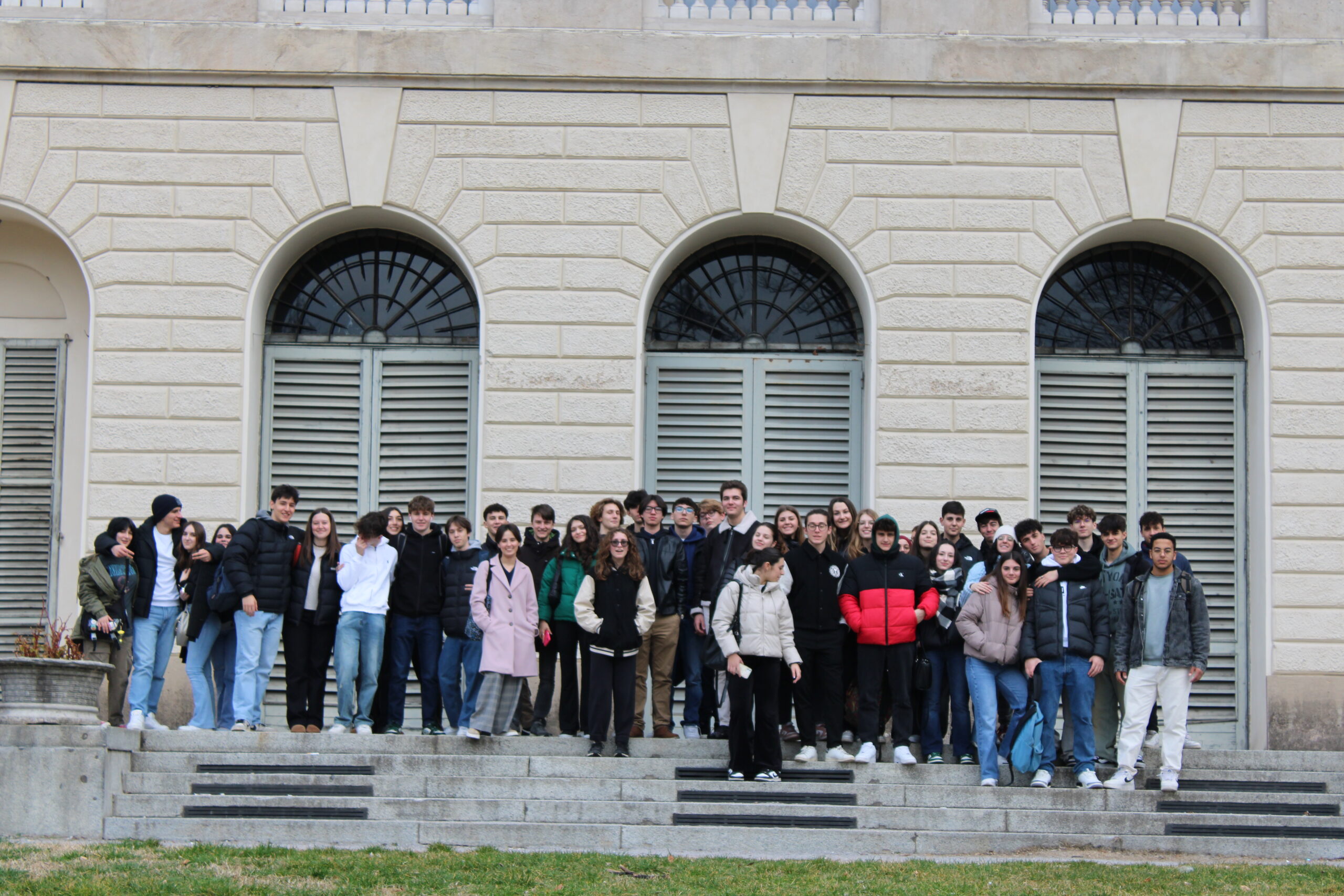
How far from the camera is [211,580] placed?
1242cm

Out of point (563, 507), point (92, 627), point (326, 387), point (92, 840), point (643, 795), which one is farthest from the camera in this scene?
point (326, 387)

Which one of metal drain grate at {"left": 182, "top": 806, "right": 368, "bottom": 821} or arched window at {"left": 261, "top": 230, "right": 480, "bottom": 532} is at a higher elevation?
arched window at {"left": 261, "top": 230, "right": 480, "bottom": 532}

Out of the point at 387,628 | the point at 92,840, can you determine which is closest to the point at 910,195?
the point at 387,628

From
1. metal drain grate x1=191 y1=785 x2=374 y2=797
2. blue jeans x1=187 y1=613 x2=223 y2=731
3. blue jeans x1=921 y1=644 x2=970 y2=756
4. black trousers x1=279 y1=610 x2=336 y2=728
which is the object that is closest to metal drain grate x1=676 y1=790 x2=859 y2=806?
blue jeans x1=921 y1=644 x2=970 y2=756

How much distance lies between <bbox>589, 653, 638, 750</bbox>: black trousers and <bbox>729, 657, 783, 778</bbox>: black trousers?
33.6 inches

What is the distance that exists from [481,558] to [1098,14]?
26.3 ft

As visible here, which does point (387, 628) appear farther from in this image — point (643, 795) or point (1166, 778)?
point (1166, 778)

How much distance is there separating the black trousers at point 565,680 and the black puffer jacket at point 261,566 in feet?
6.88

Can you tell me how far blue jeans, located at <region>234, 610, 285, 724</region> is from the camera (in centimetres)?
1214

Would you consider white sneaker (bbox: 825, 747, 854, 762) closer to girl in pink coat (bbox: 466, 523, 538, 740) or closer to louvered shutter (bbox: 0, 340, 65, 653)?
girl in pink coat (bbox: 466, 523, 538, 740)

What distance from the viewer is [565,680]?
12234mm

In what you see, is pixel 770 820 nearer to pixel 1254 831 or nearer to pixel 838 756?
pixel 838 756

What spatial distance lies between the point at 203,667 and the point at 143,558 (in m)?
0.98

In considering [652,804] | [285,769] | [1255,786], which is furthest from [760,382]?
[285,769]
